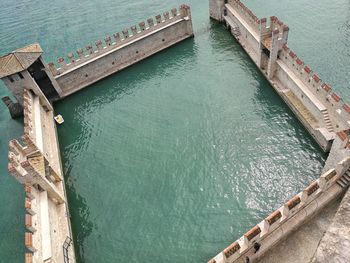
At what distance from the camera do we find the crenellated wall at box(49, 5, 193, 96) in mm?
32344

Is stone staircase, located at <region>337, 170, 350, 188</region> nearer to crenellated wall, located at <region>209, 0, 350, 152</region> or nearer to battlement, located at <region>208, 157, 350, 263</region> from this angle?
battlement, located at <region>208, 157, 350, 263</region>

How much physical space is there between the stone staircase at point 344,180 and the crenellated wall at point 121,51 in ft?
83.8

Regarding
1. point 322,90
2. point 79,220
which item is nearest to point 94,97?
point 79,220

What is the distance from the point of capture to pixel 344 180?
1814cm

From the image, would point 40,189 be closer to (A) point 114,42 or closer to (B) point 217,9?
(A) point 114,42

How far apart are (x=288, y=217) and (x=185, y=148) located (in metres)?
10.4

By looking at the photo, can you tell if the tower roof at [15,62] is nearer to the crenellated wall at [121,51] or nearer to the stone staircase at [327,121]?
the crenellated wall at [121,51]

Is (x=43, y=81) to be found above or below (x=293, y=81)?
above

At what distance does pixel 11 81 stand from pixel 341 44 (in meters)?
33.9

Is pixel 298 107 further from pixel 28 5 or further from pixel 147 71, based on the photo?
pixel 28 5

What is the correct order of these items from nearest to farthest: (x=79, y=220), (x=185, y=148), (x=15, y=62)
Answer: (x=79, y=220), (x=185, y=148), (x=15, y=62)

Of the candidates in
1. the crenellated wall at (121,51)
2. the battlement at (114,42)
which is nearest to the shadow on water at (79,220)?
the crenellated wall at (121,51)

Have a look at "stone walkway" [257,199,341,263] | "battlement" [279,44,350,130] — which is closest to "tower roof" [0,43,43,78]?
"battlement" [279,44,350,130]

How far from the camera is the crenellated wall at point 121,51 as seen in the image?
106ft
